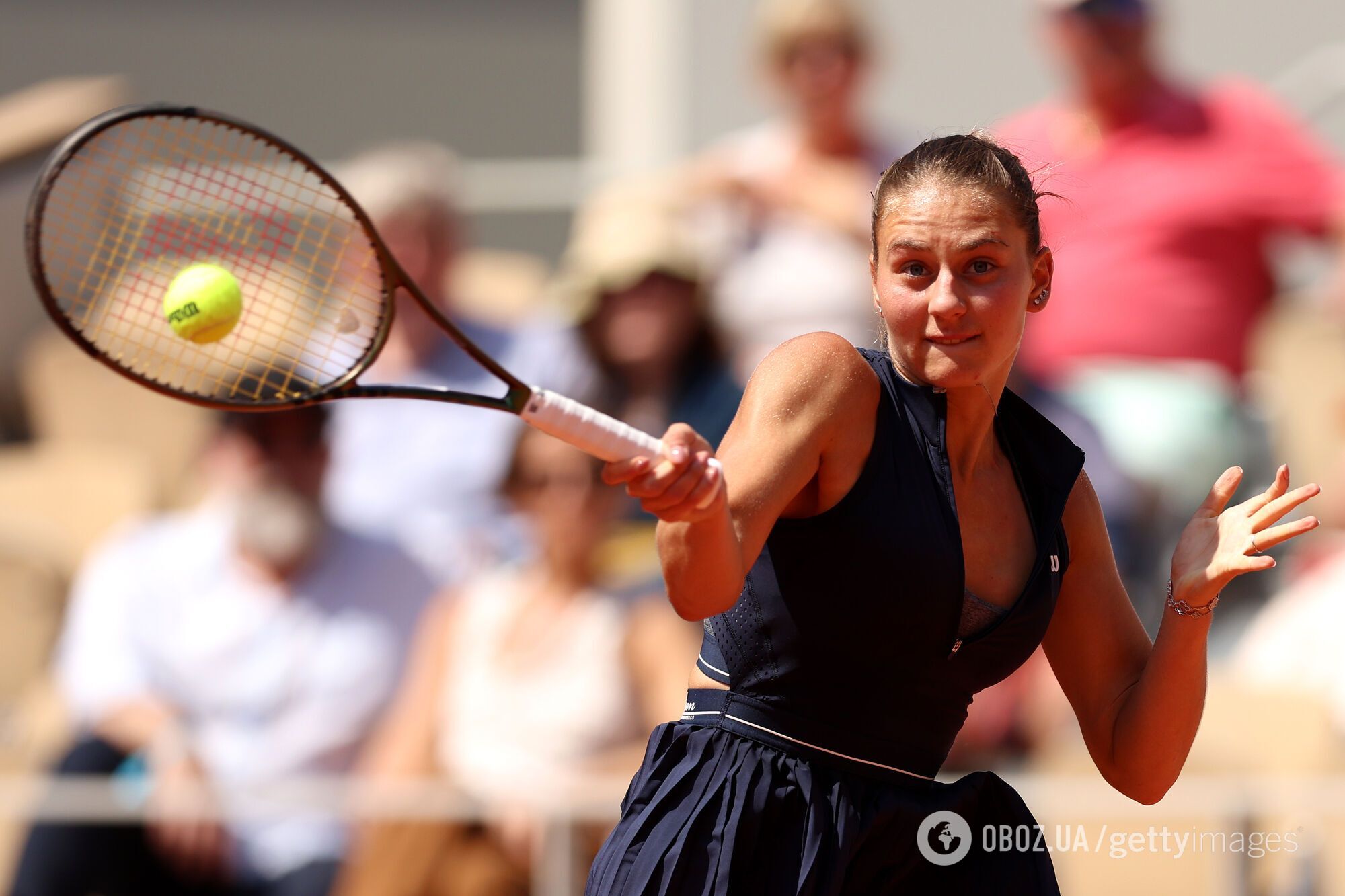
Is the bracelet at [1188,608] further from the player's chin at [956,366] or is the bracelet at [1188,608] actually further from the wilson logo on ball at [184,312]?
the wilson logo on ball at [184,312]

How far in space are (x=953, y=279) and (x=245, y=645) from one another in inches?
130

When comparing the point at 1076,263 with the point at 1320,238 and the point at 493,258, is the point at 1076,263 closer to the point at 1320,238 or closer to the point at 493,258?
the point at 1320,238

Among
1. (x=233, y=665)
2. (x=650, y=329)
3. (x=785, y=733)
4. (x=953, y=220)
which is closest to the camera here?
(x=953, y=220)

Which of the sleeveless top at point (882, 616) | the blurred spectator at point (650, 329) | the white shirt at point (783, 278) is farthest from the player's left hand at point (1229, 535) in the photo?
the white shirt at point (783, 278)

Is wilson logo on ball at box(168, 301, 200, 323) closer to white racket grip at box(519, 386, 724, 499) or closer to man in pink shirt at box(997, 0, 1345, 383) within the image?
white racket grip at box(519, 386, 724, 499)

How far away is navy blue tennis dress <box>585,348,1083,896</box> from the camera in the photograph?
2207 mm

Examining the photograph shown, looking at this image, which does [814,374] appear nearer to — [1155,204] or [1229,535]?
[1229,535]

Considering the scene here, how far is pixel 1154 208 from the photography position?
5.62 m

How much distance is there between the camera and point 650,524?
16.6 ft

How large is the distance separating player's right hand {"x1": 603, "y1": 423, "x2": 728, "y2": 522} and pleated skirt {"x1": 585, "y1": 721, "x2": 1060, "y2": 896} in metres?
0.40

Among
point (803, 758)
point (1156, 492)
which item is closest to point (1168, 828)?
point (1156, 492)

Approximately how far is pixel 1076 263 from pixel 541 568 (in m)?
2.11

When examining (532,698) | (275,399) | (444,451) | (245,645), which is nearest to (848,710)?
(275,399)

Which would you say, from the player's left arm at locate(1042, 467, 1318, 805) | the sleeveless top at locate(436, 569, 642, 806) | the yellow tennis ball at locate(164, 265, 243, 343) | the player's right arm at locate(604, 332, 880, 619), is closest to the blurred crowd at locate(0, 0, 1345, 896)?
the sleeveless top at locate(436, 569, 642, 806)
